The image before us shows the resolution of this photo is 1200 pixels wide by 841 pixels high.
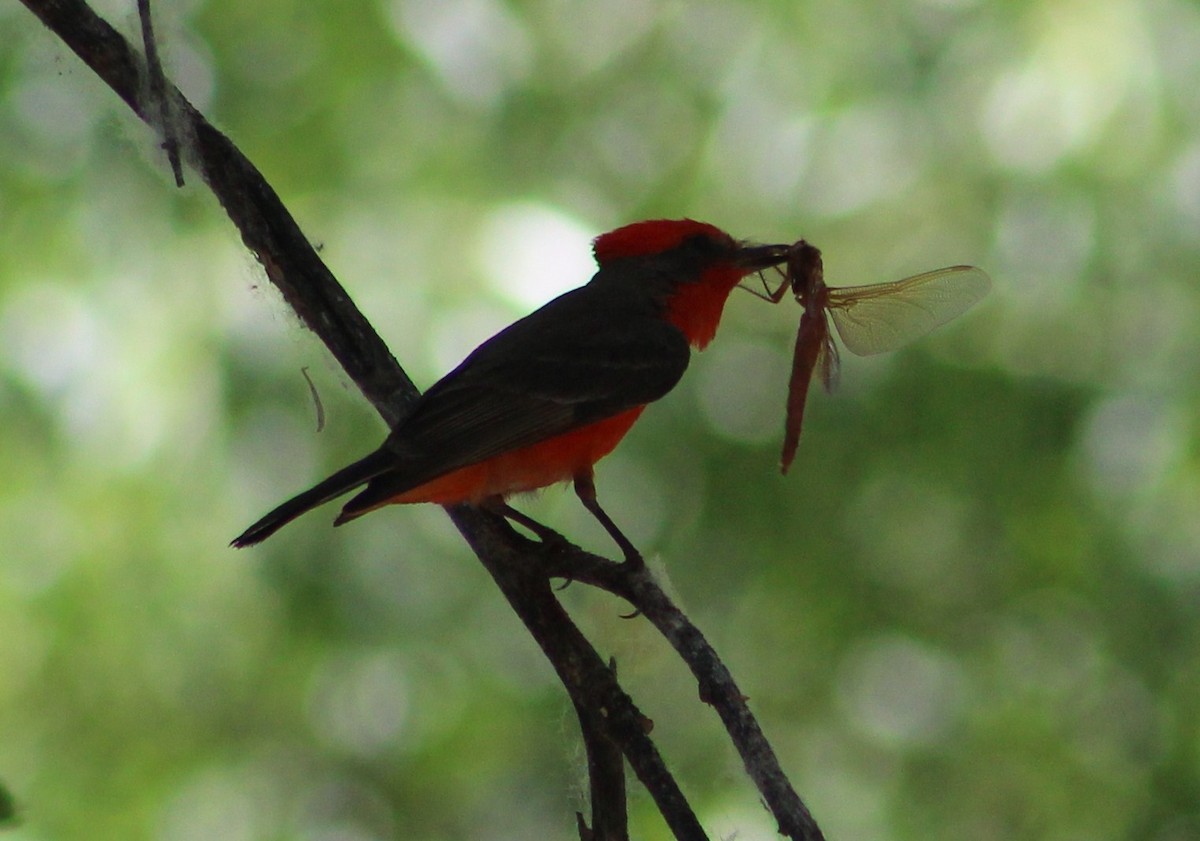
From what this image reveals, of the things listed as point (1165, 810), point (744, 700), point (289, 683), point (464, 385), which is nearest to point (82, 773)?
point (289, 683)

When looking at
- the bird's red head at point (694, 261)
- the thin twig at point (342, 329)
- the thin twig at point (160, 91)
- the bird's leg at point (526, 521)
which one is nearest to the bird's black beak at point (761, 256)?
the bird's red head at point (694, 261)

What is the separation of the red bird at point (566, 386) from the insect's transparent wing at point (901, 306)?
0.28 meters

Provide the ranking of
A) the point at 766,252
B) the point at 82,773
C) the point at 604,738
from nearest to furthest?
1. the point at 604,738
2. the point at 766,252
3. the point at 82,773

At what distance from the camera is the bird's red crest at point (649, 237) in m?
4.35

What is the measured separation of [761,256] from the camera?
13.8ft

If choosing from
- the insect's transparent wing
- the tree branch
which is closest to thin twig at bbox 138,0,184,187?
the tree branch

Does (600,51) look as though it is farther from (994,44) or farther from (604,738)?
(604,738)

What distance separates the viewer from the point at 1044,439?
5727mm

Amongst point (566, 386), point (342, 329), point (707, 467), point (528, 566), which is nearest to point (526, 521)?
point (528, 566)

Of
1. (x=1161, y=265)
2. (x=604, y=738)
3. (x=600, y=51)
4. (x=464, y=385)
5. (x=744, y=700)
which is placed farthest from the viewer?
(x=600, y=51)

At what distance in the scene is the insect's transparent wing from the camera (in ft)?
11.9

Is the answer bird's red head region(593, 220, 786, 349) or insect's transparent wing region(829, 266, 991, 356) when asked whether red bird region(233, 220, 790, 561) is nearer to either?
bird's red head region(593, 220, 786, 349)

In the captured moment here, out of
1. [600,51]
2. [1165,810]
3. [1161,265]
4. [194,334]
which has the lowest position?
[1165,810]

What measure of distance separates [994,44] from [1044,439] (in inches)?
71.1
